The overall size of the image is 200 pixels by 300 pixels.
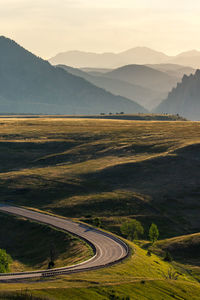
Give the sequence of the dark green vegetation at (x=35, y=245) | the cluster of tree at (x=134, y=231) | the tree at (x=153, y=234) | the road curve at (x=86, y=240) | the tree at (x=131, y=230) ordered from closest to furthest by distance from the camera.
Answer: the road curve at (x=86, y=240) → the dark green vegetation at (x=35, y=245) → the tree at (x=153, y=234) → the cluster of tree at (x=134, y=231) → the tree at (x=131, y=230)

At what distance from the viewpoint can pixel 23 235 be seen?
138375mm

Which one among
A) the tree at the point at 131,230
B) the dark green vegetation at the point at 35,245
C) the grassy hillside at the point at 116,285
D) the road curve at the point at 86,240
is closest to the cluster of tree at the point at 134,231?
the tree at the point at 131,230

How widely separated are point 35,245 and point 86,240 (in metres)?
20.1

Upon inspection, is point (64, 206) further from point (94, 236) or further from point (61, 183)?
point (94, 236)

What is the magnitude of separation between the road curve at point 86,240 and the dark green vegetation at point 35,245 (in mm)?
2859

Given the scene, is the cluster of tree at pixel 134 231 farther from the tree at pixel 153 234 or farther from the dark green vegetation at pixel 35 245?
the dark green vegetation at pixel 35 245

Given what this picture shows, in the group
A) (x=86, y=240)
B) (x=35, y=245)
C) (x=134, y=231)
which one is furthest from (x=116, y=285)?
(x=35, y=245)

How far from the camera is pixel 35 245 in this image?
132250mm

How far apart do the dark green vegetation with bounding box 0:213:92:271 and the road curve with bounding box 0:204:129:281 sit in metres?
2.86

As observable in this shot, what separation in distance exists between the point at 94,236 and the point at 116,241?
6756 millimetres

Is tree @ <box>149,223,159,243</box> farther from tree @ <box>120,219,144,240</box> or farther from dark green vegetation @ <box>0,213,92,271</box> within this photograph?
dark green vegetation @ <box>0,213,92,271</box>

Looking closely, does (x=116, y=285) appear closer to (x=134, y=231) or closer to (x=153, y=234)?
(x=153, y=234)

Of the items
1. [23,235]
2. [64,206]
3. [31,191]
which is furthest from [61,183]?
[23,235]

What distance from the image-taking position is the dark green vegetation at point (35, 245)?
113500 mm
